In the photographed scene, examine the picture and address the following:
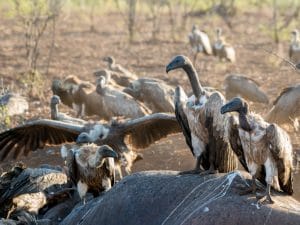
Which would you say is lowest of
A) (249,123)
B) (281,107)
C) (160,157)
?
(160,157)

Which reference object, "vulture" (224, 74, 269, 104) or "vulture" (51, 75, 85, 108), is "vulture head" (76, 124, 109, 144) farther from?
"vulture" (224, 74, 269, 104)

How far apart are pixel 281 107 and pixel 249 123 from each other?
4.71 metres

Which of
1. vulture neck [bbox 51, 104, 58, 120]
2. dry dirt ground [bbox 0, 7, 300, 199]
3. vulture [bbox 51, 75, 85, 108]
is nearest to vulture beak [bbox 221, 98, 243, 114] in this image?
dry dirt ground [bbox 0, 7, 300, 199]

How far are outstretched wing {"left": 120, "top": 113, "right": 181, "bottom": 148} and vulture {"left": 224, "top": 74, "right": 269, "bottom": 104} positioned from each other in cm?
498

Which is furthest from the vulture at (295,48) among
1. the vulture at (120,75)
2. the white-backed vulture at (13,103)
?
the white-backed vulture at (13,103)

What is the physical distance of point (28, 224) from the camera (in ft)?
24.2

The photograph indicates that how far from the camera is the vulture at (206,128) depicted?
6.63m

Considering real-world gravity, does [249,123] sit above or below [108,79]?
above

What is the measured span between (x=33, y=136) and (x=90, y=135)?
739mm

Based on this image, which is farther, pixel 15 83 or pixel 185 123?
pixel 15 83

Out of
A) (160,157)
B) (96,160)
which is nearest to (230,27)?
(160,157)

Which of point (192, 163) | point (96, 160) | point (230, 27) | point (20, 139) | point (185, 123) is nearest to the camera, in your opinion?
Result: point (185, 123)

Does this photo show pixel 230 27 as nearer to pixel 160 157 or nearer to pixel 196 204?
pixel 160 157

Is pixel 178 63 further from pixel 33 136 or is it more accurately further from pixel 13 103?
pixel 13 103
